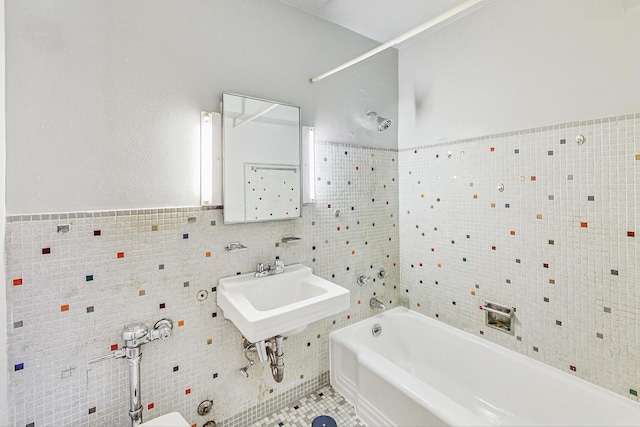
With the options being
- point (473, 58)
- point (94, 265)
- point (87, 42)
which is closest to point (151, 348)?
point (94, 265)

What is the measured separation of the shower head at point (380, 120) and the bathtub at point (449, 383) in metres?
1.43

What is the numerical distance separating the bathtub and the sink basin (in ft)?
1.59

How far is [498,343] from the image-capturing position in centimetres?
185

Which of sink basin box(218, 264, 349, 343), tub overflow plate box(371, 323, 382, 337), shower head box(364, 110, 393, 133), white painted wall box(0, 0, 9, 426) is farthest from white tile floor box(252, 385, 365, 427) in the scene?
shower head box(364, 110, 393, 133)

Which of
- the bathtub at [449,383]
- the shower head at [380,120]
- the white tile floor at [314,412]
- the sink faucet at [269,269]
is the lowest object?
the white tile floor at [314,412]

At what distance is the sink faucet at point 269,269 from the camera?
163cm

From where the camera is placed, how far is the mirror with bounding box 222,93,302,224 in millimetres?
1541

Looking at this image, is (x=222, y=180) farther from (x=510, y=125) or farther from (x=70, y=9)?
(x=510, y=125)

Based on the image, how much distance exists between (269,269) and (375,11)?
1774mm

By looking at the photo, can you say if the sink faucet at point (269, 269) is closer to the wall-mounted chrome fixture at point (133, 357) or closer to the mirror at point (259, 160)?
the mirror at point (259, 160)

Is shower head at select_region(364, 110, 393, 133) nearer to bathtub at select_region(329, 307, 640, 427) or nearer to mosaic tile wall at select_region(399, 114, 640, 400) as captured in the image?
mosaic tile wall at select_region(399, 114, 640, 400)

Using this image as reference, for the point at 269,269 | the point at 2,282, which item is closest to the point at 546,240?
the point at 269,269

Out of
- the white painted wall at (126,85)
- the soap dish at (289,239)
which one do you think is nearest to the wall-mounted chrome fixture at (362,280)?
the soap dish at (289,239)

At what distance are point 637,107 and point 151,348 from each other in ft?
8.20
